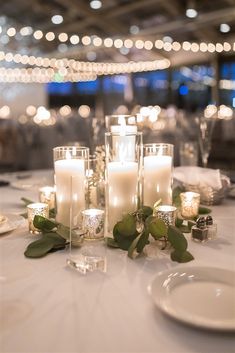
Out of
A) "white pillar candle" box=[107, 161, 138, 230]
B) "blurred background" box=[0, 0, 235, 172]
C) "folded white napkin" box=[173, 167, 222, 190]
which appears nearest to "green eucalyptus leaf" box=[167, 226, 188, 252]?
"white pillar candle" box=[107, 161, 138, 230]

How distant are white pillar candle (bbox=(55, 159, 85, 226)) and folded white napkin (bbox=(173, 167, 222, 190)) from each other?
503 mm

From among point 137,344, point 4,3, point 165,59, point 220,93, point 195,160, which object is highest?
point 4,3

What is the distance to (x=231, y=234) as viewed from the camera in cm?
112

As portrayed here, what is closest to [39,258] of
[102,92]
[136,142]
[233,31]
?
[136,142]

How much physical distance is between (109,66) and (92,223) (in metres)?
8.71

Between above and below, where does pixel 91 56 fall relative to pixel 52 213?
above

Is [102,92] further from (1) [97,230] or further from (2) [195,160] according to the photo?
(1) [97,230]

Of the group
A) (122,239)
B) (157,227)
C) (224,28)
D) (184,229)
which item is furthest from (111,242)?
(224,28)

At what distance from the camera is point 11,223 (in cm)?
115

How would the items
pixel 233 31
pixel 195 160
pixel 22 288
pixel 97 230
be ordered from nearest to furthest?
pixel 22 288
pixel 97 230
pixel 195 160
pixel 233 31

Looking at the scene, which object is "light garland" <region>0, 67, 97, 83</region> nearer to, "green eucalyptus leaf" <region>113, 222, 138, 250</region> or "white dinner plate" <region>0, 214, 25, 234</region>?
"white dinner plate" <region>0, 214, 25, 234</region>

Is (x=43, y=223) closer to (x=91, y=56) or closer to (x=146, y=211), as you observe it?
(x=146, y=211)

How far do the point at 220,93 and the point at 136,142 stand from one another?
8812 millimetres

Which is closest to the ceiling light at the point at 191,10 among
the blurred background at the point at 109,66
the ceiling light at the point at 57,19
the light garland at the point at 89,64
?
the blurred background at the point at 109,66
